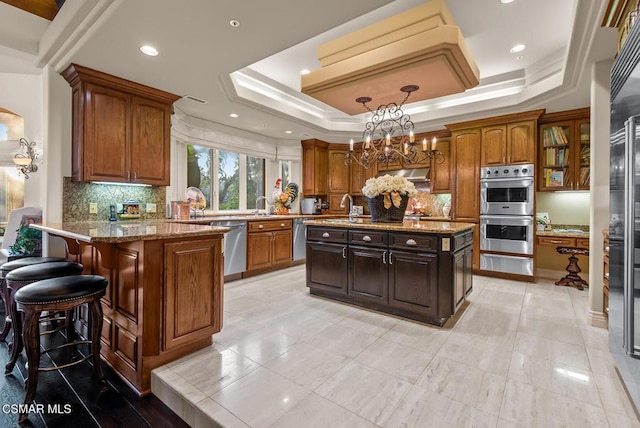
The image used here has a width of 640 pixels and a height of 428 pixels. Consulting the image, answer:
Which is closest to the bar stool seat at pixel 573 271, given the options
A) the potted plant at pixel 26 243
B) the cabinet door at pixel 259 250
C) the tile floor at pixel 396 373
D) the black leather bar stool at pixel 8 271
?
the tile floor at pixel 396 373

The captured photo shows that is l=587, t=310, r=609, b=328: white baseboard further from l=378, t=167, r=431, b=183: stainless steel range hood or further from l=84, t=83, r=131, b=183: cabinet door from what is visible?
l=84, t=83, r=131, b=183: cabinet door

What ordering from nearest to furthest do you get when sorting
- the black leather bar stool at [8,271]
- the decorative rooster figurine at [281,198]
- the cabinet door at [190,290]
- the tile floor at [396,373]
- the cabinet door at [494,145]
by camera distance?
the tile floor at [396,373] → the cabinet door at [190,290] → the black leather bar stool at [8,271] → the cabinet door at [494,145] → the decorative rooster figurine at [281,198]

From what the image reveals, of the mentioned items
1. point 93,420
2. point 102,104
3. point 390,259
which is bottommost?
point 93,420

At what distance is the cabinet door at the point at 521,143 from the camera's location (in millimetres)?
4320

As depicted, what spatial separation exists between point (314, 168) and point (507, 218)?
3.54 metres

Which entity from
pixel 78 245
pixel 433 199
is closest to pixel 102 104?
pixel 78 245

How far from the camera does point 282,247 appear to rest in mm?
Result: 5148

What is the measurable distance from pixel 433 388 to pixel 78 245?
3044 millimetres

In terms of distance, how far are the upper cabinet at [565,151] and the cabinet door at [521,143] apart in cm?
33

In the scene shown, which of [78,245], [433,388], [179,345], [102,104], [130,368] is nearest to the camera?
[433,388]

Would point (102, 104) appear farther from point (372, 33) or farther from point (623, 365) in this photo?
point (623, 365)

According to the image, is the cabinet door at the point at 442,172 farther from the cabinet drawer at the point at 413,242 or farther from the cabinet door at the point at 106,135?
the cabinet door at the point at 106,135

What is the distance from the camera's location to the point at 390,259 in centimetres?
297

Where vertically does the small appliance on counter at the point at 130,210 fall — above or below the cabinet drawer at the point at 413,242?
above
